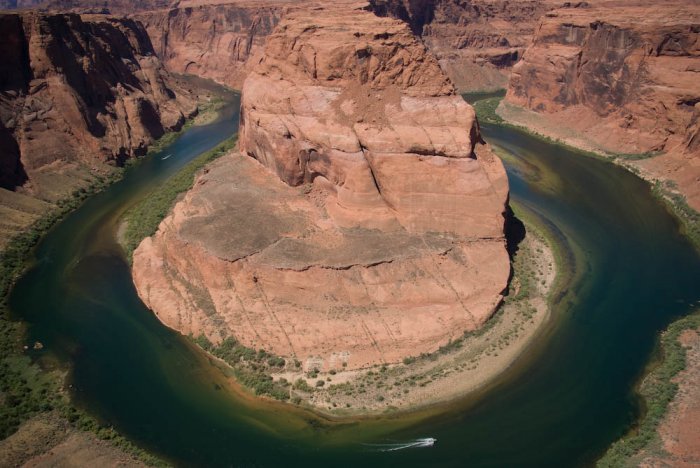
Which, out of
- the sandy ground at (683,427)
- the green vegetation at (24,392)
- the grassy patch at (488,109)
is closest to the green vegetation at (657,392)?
the sandy ground at (683,427)

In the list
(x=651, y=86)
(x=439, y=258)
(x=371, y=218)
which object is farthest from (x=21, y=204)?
(x=651, y=86)

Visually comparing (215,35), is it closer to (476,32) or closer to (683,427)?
(476,32)

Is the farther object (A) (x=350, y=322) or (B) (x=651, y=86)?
(B) (x=651, y=86)

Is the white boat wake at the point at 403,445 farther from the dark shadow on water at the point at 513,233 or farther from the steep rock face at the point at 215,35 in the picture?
the steep rock face at the point at 215,35

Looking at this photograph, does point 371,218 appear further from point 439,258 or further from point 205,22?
point 205,22

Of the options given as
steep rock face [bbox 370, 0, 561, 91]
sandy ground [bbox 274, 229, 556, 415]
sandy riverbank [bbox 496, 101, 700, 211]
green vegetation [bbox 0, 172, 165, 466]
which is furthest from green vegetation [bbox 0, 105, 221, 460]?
steep rock face [bbox 370, 0, 561, 91]

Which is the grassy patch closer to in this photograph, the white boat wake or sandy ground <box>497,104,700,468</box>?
sandy ground <box>497,104,700,468</box>

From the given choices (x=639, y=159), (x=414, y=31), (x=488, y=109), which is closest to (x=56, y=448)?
(x=639, y=159)
